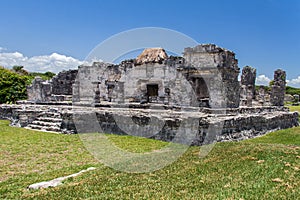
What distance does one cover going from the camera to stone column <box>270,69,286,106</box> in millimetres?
14734

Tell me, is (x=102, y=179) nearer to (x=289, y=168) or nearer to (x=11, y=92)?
(x=289, y=168)

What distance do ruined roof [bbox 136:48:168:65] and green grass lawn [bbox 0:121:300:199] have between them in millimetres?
11405

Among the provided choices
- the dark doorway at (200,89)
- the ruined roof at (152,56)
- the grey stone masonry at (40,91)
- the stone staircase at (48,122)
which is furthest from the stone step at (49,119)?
the ruined roof at (152,56)

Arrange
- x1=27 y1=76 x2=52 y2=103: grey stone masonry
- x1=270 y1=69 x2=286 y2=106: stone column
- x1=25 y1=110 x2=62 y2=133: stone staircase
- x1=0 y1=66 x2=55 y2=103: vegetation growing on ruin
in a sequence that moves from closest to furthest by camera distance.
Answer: x1=25 y1=110 x2=62 y2=133: stone staircase, x1=270 y1=69 x2=286 y2=106: stone column, x1=27 y1=76 x2=52 y2=103: grey stone masonry, x1=0 y1=66 x2=55 y2=103: vegetation growing on ruin

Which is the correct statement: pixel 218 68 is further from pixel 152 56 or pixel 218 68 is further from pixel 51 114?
pixel 152 56

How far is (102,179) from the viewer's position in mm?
4680

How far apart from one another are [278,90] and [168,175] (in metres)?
12.4

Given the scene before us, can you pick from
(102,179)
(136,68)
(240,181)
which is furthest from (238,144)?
(136,68)

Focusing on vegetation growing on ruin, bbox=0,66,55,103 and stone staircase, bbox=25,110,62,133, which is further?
vegetation growing on ruin, bbox=0,66,55,103

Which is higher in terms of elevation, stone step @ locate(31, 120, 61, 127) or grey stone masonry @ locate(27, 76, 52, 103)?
grey stone masonry @ locate(27, 76, 52, 103)

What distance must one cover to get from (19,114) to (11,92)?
1185cm

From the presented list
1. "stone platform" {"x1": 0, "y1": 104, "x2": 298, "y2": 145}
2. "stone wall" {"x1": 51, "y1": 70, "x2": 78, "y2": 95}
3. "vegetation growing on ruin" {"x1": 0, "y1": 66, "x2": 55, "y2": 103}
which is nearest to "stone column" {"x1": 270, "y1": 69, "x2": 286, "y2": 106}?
"stone platform" {"x1": 0, "y1": 104, "x2": 298, "y2": 145}

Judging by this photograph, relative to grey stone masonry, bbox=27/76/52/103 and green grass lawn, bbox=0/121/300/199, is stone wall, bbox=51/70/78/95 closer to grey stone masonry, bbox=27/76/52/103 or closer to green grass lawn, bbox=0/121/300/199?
grey stone masonry, bbox=27/76/52/103

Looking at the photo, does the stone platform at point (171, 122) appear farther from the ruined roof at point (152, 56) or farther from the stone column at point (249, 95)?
the ruined roof at point (152, 56)
